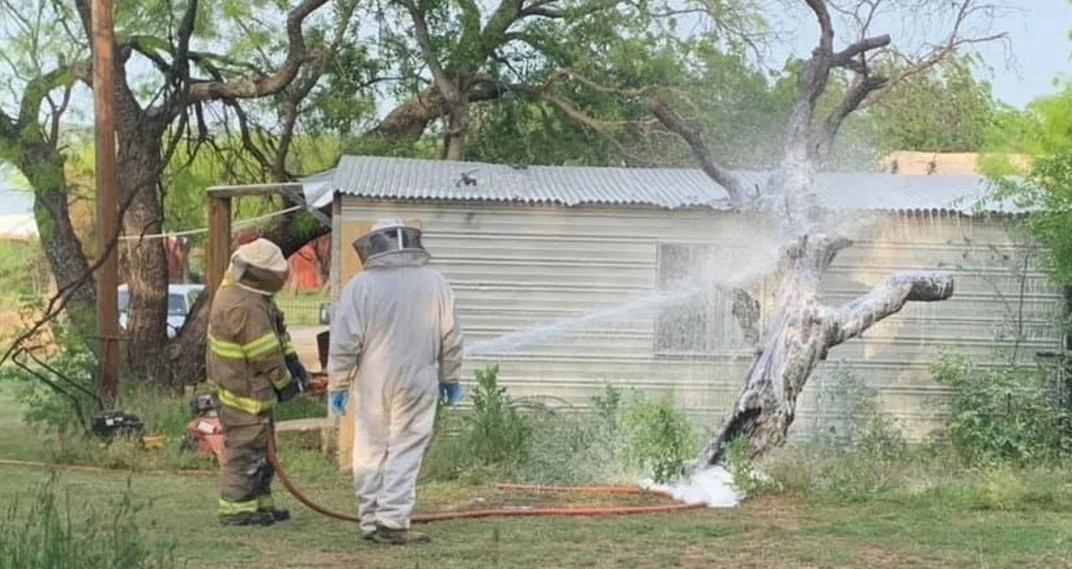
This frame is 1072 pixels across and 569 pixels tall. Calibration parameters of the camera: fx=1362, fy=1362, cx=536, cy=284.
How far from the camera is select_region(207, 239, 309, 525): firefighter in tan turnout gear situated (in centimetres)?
789

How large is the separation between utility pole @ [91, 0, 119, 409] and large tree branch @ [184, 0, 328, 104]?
113 inches

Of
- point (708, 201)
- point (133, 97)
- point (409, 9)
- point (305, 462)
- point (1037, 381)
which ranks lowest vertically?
point (305, 462)

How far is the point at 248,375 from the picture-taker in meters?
7.96

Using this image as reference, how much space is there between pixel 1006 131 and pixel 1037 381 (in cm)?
267

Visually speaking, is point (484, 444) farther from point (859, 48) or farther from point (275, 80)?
point (275, 80)

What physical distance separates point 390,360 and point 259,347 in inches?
36.0

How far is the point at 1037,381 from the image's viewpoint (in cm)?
1127

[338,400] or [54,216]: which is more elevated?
[54,216]

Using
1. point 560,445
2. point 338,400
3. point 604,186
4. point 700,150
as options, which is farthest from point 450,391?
point 604,186

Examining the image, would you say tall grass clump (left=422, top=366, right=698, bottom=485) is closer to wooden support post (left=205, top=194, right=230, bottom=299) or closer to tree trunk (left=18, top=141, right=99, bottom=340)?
wooden support post (left=205, top=194, right=230, bottom=299)

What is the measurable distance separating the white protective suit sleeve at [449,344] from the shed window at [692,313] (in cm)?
461

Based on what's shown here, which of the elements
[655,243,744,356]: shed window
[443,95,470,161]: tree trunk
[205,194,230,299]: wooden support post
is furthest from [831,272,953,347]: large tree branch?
[443,95,470,161]: tree trunk

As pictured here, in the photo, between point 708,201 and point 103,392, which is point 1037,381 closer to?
point 708,201

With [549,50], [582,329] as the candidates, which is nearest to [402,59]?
[549,50]
